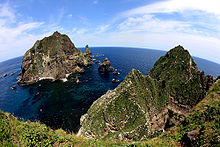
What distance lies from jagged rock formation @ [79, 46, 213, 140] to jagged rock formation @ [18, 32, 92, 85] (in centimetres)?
7011

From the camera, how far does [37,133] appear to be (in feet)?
29.2

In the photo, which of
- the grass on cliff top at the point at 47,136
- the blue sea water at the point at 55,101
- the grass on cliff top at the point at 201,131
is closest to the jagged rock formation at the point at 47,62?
the blue sea water at the point at 55,101

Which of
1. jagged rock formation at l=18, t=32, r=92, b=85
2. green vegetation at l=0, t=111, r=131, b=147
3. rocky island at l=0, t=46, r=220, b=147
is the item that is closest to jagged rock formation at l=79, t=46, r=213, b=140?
rocky island at l=0, t=46, r=220, b=147

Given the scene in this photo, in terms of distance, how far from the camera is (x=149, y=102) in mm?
35875

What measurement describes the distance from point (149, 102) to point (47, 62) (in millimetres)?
96547

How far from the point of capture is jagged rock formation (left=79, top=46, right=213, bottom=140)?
30.7 meters

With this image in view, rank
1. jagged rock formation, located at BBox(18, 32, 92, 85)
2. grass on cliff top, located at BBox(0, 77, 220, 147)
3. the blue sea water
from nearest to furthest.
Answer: grass on cliff top, located at BBox(0, 77, 220, 147), the blue sea water, jagged rock formation, located at BBox(18, 32, 92, 85)

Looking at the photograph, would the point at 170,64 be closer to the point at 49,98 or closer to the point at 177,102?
the point at 177,102

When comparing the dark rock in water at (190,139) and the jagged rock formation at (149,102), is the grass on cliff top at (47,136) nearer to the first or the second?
the dark rock in water at (190,139)

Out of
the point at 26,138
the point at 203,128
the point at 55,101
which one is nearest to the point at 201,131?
the point at 203,128

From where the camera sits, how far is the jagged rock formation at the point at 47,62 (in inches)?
3482

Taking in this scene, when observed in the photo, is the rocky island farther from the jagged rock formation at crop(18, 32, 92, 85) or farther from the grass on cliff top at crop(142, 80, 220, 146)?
the jagged rock formation at crop(18, 32, 92, 85)

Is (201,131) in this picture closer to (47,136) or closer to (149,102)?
(47,136)

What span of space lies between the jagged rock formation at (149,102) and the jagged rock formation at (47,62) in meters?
70.1
